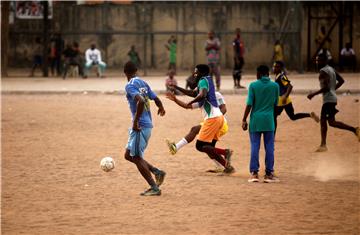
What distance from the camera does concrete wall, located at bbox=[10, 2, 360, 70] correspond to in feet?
126

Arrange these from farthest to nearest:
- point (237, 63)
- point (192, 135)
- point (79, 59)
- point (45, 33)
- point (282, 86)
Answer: point (79, 59) → point (45, 33) → point (237, 63) → point (282, 86) → point (192, 135)

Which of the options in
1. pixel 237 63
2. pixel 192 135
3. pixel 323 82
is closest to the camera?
pixel 192 135

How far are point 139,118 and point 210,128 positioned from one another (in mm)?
1908

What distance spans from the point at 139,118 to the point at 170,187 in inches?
51.6

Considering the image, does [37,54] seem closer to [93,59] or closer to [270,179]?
[93,59]

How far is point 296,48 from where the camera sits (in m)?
37.0

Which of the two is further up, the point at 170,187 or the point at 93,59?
the point at 93,59

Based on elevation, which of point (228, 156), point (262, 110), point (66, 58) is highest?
point (262, 110)

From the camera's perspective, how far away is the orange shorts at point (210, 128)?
39.7 feet

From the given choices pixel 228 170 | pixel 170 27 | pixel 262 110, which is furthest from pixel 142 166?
pixel 170 27

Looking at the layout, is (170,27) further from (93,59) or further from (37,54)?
(37,54)

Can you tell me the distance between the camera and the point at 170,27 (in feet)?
129

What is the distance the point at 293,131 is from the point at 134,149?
7632 millimetres

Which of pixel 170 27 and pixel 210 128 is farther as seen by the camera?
pixel 170 27
